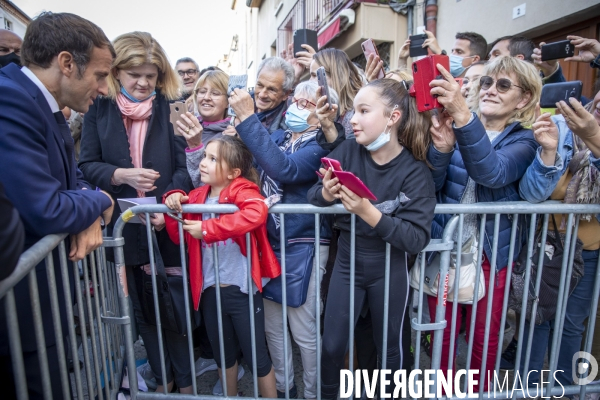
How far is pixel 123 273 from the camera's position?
2082 millimetres

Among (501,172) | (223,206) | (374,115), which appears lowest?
(223,206)

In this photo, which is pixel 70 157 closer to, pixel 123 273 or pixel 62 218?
pixel 62 218

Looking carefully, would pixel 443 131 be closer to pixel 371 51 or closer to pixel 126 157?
pixel 371 51

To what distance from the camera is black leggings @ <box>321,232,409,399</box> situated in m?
2.04

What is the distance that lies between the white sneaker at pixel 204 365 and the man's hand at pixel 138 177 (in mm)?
1419

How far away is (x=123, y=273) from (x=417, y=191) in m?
1.60

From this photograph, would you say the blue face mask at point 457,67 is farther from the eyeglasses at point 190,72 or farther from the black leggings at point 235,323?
the black leggings at point 235,323

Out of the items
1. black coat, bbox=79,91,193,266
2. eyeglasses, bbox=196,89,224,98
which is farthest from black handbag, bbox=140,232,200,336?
eyeglasses, bbox=196,89,224,98

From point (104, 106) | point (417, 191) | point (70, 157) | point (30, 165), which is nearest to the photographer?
point (30, 165)

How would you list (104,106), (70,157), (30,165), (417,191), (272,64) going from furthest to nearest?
(272,64), (104,106), (417,191), (70,157), (30,165)

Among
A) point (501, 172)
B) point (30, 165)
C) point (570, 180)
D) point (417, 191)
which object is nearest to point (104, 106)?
point (30, 165)

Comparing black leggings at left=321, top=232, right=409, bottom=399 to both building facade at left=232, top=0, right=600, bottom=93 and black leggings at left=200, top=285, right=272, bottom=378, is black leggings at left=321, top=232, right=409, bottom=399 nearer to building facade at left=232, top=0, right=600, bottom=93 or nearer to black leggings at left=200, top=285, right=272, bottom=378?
black leggings at left=200, top=285, right=272, bottom=378

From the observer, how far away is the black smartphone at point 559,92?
1.95 meters

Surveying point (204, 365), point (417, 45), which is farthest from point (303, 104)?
point (204, 365)
